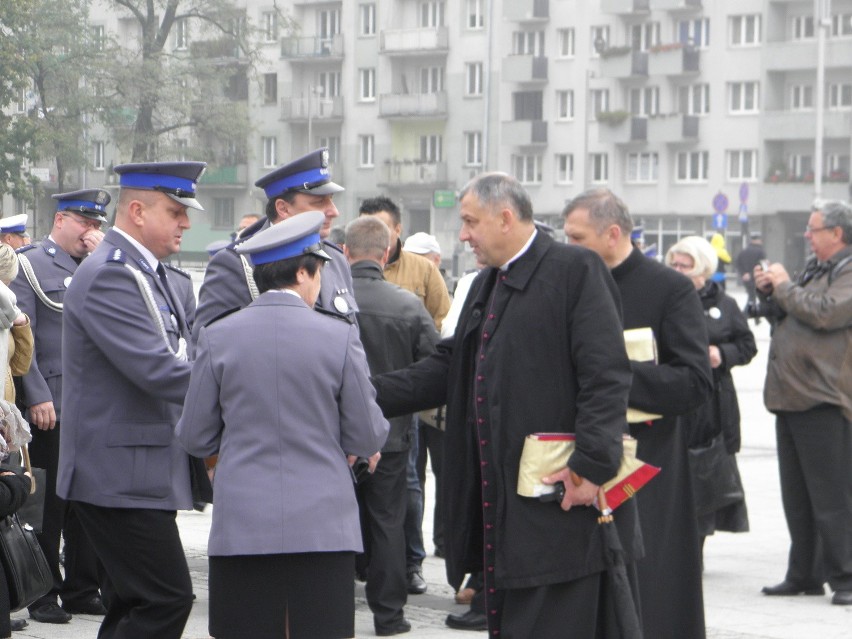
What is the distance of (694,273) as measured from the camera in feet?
29.8

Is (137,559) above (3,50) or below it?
below

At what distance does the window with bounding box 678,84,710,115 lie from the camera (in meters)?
70.6

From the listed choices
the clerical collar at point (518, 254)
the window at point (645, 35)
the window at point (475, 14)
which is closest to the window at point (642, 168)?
the window at point (645, 35)

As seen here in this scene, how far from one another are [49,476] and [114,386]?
2656 millimetres

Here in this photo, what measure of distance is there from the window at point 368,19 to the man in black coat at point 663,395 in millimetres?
67624

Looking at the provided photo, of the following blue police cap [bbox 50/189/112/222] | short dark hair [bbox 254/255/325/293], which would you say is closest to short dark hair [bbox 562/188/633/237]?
short dark hair [bbox 254/255/325/293]

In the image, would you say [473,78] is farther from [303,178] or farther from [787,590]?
[303,178]

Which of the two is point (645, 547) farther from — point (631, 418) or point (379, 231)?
point (379, 231)

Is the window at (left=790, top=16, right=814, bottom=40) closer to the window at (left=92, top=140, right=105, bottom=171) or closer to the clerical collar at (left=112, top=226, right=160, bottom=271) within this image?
the window at (left=92, top=140, right=105, bottom=171)

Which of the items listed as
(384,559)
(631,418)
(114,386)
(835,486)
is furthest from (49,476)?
(835,486)

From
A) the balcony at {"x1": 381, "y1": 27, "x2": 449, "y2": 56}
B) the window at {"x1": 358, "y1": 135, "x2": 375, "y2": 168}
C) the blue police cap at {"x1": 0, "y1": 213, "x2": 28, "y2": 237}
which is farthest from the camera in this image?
the window at {"x1": 358, "y1": 135, "x2": 375, "y2": 168}

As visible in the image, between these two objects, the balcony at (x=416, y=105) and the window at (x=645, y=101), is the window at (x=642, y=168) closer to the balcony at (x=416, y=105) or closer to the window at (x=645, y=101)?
the window at (x=645, y=101)

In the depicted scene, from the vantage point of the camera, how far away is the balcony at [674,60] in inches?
2739

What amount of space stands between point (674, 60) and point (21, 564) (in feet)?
213
